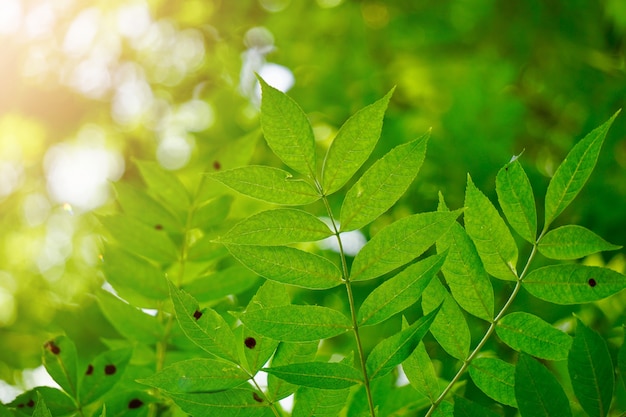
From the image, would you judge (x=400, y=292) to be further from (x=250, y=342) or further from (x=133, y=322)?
(x=133, y=322)

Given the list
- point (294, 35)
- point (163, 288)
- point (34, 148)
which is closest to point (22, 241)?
point (34, 148)

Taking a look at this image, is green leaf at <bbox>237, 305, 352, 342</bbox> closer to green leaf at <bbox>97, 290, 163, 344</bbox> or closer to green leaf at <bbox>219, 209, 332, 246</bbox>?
green leaf at <bbox>219, 209, 332, 246</bbox>

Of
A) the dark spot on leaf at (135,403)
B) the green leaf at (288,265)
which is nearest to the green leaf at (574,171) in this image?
the green leaf at (288,265)

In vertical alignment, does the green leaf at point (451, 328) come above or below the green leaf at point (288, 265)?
below

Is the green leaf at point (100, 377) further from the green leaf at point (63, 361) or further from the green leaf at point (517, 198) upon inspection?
the green leaf at point (517, 198)

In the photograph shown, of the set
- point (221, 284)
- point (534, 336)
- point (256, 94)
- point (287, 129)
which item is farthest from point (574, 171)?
point (256, 94)

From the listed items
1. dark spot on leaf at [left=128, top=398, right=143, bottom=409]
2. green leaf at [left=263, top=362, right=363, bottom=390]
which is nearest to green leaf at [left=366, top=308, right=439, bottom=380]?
green leaf at [left=263, top=362, right=363, bottom=390]

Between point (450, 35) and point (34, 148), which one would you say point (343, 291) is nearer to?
point (450, 35)
